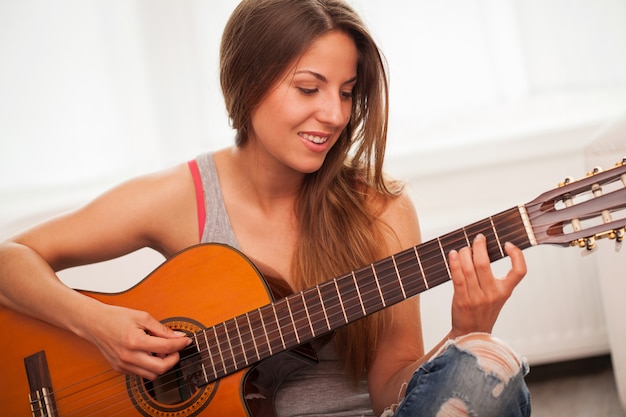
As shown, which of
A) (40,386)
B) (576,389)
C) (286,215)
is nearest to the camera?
(40,386)

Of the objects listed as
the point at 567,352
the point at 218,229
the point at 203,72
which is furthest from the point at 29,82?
the point at 567,352

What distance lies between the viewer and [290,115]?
1.53 m

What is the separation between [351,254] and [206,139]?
46.8 inches

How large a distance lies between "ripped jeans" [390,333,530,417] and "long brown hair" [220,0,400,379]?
0.35 metres

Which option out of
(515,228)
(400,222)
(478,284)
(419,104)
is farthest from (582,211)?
(419,104)

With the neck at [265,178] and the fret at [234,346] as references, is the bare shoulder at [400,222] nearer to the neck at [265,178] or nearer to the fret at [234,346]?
the neck at [265,178]

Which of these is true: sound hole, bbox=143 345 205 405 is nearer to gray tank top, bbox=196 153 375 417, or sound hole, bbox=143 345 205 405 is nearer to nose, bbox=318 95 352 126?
gray tank top, bbox=196 153 375 417

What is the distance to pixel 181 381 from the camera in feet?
4.90

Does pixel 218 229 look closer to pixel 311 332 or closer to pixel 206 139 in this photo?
pixel 311 332

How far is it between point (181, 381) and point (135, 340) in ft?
0.41

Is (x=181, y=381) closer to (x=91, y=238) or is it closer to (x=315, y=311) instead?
(x=315, y=311)

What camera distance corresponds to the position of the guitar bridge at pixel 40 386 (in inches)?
63.1

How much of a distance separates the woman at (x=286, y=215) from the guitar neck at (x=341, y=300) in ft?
0.26

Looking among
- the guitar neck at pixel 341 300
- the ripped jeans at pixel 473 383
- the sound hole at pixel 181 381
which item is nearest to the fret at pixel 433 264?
the guitar neck at pixel 341 300
